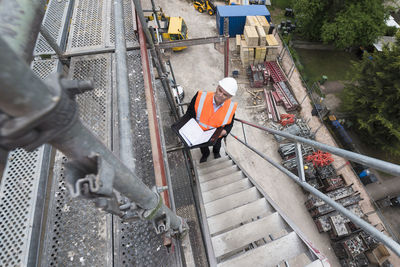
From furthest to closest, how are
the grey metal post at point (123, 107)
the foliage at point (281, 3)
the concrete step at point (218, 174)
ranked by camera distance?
the foliage at point (281, 3), the concrete step at point (218, 174), the grey metal post at point (123, 107)

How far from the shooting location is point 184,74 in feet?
40.9

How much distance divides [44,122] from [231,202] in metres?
3.94

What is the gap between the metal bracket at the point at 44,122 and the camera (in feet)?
1.93

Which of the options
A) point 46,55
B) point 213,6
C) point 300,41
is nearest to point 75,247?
point 46,55

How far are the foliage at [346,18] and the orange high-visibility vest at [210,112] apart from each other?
12788mm

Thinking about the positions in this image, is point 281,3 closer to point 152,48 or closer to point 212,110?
point 152,48

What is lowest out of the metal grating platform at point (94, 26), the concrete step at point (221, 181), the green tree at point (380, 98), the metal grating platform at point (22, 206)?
the green tree at point (380, 98)

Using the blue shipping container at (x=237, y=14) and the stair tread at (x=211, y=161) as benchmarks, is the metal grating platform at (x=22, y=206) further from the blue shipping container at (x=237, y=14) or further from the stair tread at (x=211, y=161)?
the blue shipping container at (x=237, y=14)

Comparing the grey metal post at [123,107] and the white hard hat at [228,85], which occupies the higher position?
the grey metal post at [123,107]

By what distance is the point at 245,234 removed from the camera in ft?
11.0

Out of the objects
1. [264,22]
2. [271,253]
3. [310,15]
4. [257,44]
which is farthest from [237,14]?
[271,253]

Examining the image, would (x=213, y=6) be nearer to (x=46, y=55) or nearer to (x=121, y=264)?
(x=46, y=55)

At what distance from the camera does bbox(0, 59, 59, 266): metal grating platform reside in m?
2.12

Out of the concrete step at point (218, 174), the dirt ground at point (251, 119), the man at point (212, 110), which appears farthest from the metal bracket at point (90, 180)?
the dirt ground at point (251, 119)
